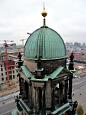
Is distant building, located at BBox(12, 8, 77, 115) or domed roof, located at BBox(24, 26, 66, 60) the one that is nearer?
distant building, located at BBox(12, 8, 77, 115)

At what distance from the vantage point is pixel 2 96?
84.4 metres

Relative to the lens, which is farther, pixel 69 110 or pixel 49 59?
pixel 69 110

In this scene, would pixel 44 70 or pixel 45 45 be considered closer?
pixel 45 45

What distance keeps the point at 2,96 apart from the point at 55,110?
71.1 metres

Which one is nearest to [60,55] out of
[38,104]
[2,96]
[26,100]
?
[38,104]

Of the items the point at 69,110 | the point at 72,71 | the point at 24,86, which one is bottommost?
the point at 69,110

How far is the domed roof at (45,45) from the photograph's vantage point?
55.1 ft

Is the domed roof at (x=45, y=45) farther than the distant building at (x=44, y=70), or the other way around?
the domed roof at (x=45, y=45)

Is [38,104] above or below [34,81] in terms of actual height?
below

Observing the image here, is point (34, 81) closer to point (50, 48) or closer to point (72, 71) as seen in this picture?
point (50, 48)

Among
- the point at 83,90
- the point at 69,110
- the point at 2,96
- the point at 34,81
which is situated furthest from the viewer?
the point at 83,90

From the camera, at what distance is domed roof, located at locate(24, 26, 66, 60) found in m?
16.8

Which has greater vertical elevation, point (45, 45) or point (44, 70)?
point (45, 45)

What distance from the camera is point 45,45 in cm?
1681
